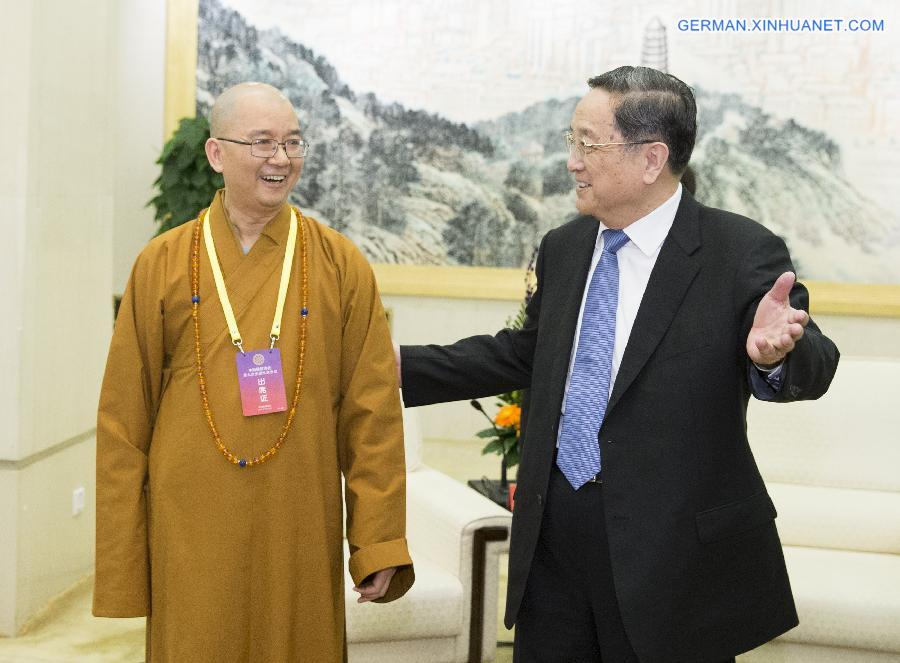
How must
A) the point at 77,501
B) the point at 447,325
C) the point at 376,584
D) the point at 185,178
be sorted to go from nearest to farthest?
the point at 376,584 < the point at 77,501 < the point at 185,178 < the point at 447,325

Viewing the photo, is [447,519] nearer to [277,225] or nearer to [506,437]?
[506,437]

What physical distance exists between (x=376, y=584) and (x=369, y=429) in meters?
0.33

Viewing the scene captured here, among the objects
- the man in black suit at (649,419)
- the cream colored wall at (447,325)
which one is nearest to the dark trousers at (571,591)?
the man in black suit at (649,419)

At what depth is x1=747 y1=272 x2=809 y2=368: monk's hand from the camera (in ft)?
6.00

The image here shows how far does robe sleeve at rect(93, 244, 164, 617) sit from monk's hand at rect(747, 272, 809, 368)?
1140 millimetres

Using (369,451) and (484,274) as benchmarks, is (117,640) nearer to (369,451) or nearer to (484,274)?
(369,451)

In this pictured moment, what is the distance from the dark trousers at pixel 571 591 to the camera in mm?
2139

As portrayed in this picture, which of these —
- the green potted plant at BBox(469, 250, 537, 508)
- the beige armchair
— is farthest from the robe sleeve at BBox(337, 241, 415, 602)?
the beige armchair

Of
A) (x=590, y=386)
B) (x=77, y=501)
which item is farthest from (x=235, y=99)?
(x=77, y=501)

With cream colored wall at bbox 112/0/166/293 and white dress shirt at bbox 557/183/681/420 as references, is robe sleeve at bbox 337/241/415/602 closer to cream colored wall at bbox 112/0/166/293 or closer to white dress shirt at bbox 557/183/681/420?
white dress shirt at bbox 557/183/681/420

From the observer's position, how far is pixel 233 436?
215 centimetres

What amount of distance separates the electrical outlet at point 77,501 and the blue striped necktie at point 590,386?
2597 mm

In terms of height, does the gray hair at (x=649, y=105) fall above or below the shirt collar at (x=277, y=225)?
above
